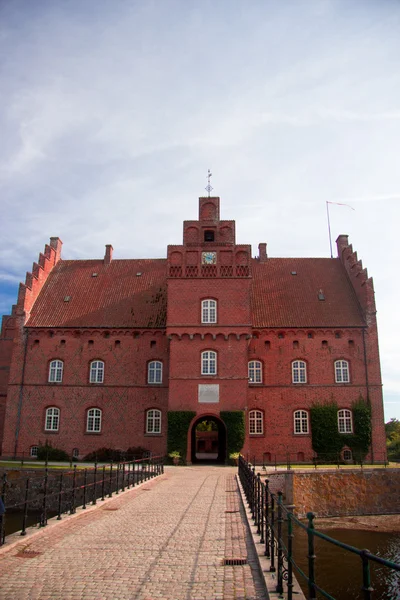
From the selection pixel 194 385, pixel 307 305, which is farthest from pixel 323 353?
pixel 194 385

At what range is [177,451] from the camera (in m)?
31.5

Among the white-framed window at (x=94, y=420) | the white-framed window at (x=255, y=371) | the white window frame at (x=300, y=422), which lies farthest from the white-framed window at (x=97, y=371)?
the white window frame at (x=300, y=422)

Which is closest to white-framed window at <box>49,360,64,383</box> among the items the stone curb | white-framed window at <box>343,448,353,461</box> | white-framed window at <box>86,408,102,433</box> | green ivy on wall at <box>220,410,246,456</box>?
white-framed window at <box>86,408,102,433</box>

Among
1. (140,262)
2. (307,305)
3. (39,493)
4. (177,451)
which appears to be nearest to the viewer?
(39,493)

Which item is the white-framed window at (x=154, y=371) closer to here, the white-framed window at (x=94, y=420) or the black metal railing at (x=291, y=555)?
the white-framed window at (x=94, y=420)

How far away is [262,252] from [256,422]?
14619mm

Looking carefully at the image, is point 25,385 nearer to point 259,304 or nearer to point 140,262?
point 140,262

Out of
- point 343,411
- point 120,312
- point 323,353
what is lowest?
point 343,411

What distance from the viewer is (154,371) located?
35.5 m

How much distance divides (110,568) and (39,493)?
725 inches

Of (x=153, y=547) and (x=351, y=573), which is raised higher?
(x=153, y=547)

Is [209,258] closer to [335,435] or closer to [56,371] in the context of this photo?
[56,371]

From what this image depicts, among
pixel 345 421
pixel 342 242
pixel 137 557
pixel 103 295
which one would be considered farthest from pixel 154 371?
pixel 137 557

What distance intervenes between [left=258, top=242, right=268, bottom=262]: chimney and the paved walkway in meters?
29.0
